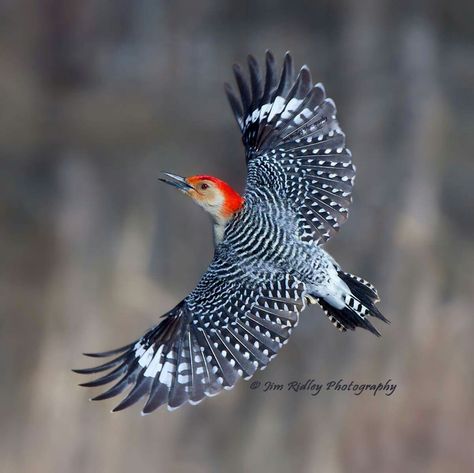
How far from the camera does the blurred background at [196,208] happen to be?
10.6 metres

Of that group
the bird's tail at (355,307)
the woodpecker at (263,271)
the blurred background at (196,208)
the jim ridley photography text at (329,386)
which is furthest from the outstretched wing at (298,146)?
the jim ridley photography text at (329,386)

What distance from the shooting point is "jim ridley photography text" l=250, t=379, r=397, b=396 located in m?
10.6

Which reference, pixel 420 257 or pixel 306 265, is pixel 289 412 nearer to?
pixel 420 257

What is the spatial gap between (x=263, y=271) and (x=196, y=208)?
15.6 feet

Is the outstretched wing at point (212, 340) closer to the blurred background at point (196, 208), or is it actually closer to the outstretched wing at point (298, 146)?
the outstretched wing at point (298, 146)

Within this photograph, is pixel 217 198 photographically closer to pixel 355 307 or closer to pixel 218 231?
pixel 218 231

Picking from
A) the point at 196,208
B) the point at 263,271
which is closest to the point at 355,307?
the point at 263,271

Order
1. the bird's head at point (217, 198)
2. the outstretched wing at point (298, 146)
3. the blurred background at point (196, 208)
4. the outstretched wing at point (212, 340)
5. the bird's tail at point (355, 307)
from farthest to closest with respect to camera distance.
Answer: the blurred background at point (196, 208) < the outstretched wing at point (298, 146) < the bird's head at point (217, 198) < the bird's tail at point (355, 307) < the outstretched wing at point (212, 340)

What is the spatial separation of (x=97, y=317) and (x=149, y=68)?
7.89ft

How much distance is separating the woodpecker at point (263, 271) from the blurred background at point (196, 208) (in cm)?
372

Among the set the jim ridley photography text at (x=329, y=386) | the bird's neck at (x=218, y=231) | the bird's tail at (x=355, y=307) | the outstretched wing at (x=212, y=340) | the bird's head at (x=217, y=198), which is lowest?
the outstretched wing at (x=212, y=340)

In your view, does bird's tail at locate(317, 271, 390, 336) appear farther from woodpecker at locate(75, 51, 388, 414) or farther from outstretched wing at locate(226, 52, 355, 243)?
outstretched wing at locate(226, 52, 355, 243)

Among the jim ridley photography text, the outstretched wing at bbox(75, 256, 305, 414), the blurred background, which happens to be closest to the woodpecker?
the outstretched wing at bbox(75, 256, 305, 414)

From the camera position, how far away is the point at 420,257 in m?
10.8
